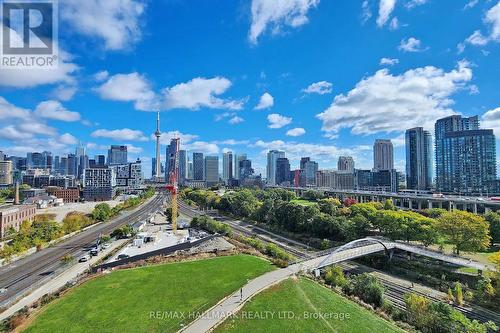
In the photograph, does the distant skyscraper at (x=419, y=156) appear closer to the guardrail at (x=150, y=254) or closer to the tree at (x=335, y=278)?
the tree at (x=335, y=278)

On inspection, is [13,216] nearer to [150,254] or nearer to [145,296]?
[150,254]

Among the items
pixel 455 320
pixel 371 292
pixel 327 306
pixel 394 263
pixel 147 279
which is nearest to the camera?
pixel 455 320

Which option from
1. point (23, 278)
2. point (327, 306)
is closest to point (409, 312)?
point (327, 306)

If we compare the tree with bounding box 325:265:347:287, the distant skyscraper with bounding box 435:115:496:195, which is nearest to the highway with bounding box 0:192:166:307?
the tree with bounding box 325:265:347:287

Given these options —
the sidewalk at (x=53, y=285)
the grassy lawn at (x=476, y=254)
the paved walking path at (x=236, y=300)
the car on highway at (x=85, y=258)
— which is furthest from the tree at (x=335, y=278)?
the car on highway at (x=85, y=258)

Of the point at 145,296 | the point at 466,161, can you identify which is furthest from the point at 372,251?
the point at 466,161

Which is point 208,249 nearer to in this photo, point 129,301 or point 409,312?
point 129,301

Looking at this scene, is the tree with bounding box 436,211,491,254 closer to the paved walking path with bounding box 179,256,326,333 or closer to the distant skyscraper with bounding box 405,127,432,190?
the paved walking path with bounding box 179,256,326,333

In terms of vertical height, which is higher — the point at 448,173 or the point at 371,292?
the point at 448,173
